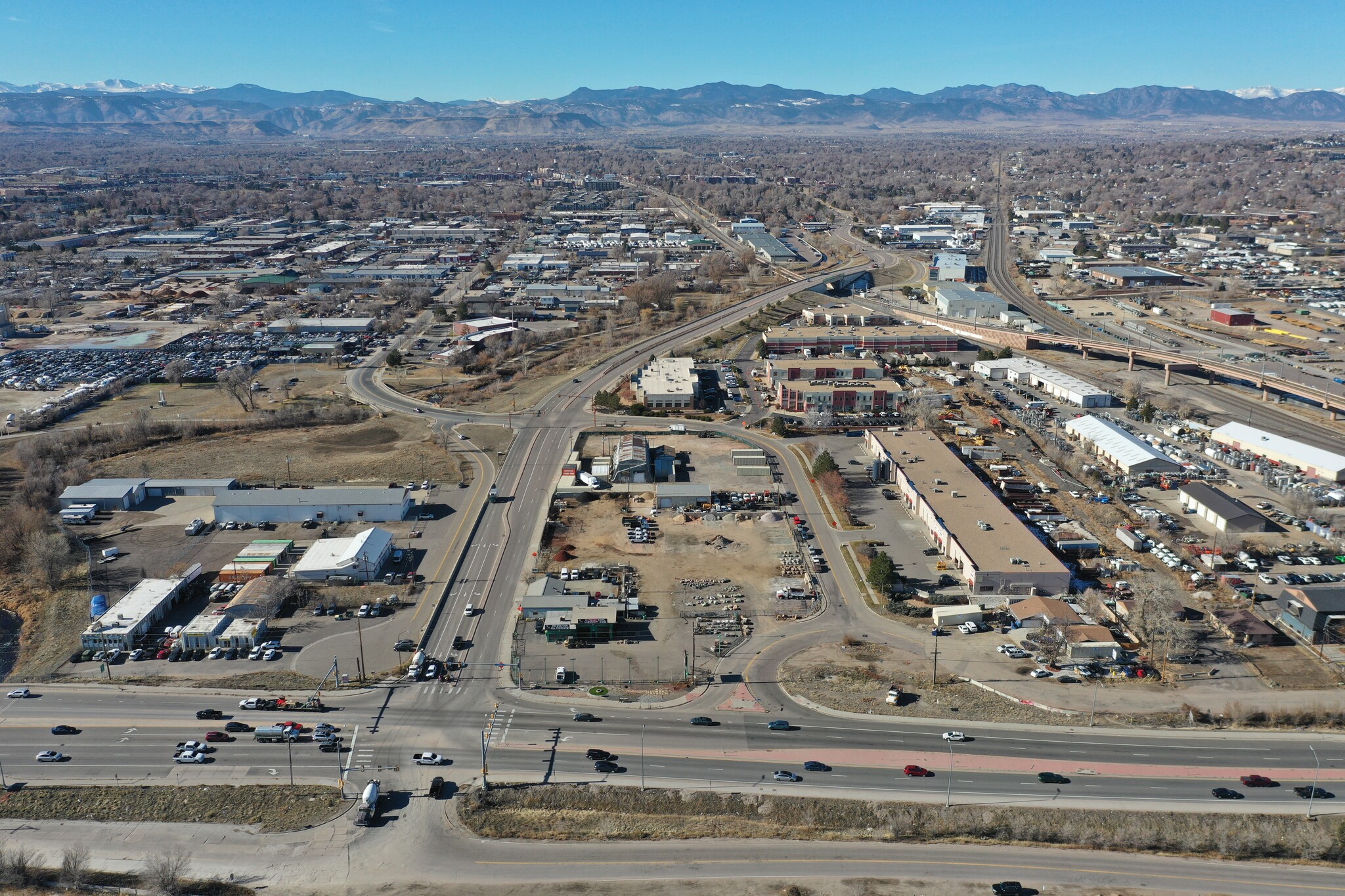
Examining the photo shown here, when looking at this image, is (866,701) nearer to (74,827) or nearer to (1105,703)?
(1105,703)

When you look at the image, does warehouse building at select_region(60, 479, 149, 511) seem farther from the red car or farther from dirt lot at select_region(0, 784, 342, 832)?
the red car

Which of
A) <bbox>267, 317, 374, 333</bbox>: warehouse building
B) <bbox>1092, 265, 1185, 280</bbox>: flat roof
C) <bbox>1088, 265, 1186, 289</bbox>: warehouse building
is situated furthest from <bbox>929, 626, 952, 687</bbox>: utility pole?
<bbox>1092, 265, 1185, 280</bbox>: flat roof

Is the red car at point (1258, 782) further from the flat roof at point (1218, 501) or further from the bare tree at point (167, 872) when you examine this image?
the bare tree at point (167, 872)

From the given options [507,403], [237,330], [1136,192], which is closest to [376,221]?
[237,330]

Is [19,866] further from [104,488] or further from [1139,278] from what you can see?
[1139,278]

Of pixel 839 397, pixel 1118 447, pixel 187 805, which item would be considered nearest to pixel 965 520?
pixel 1118 447

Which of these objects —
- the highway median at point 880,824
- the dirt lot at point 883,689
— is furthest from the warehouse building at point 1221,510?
the highway median at point 880,824
